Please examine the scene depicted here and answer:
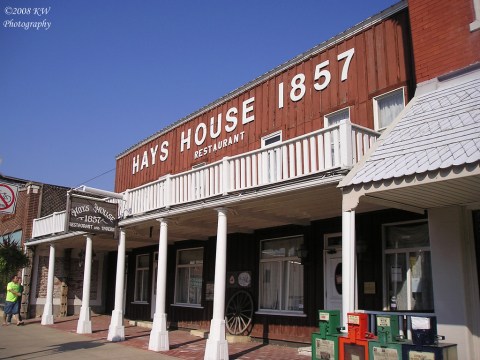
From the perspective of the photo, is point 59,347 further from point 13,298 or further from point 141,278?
point 141,278

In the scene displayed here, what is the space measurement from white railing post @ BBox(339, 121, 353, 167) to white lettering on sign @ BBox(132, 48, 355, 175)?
3.24 m

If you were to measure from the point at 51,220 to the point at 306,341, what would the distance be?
1190cm

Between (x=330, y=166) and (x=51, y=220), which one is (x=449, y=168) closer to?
(x=330, y=166)

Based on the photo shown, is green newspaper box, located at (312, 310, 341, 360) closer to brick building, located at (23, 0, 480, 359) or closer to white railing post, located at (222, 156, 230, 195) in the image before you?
brick building, located at (23, 0, 480, 359)

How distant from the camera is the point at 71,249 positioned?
Answer: 21.8m

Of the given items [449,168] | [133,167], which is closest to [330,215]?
[449,168]

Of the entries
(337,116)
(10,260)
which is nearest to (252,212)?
(337,116)

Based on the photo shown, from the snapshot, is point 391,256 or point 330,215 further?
point 330,215

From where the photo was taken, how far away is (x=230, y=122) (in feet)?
48.3

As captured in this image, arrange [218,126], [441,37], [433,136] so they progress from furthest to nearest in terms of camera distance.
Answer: [218,126]
[441,37]
[433,136]

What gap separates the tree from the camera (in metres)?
18.9

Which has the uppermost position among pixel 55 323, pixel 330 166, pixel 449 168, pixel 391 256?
pixel 330 166

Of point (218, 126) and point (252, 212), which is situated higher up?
point (218, 126)

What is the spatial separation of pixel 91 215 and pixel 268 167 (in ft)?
20.7
